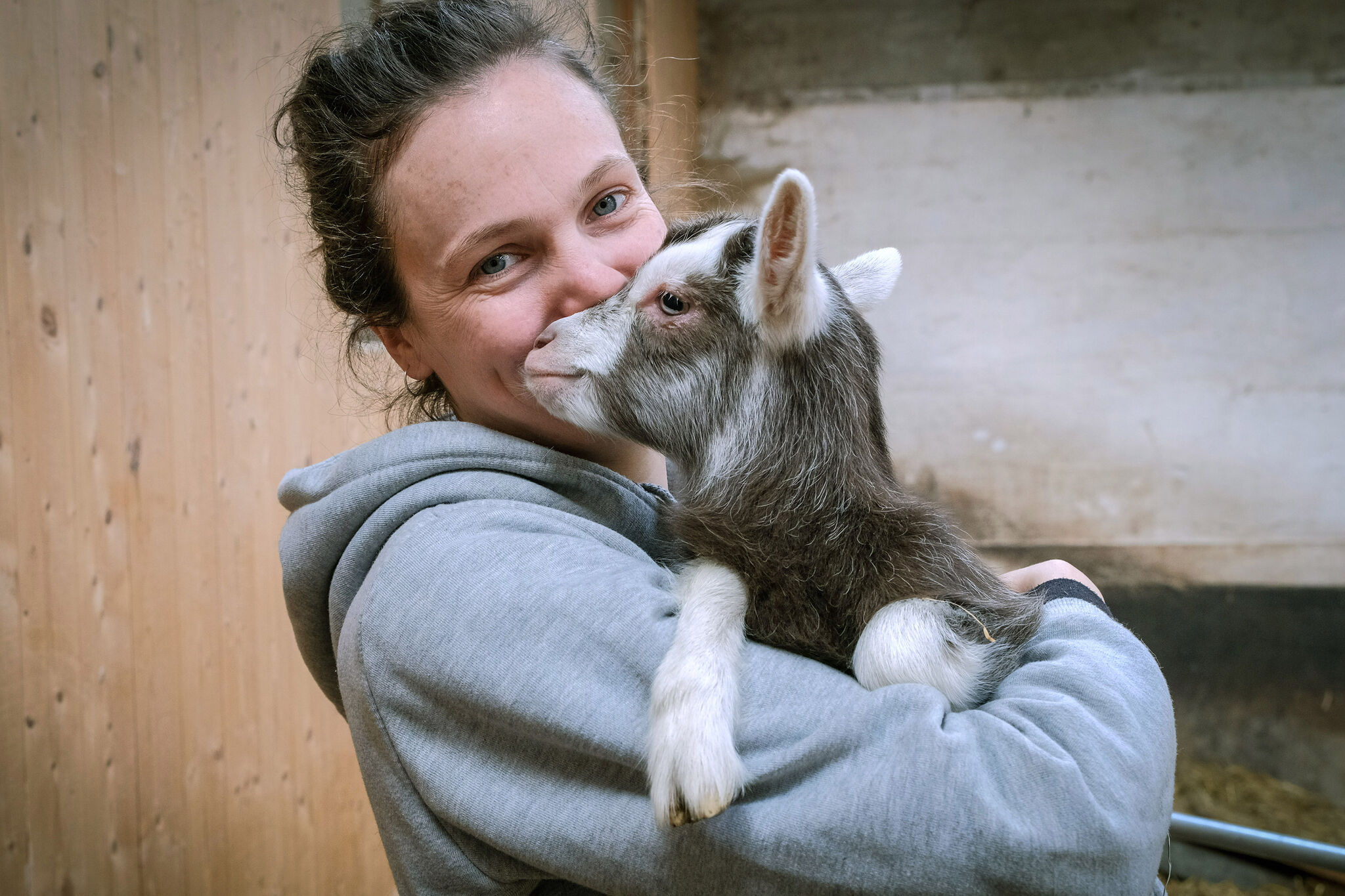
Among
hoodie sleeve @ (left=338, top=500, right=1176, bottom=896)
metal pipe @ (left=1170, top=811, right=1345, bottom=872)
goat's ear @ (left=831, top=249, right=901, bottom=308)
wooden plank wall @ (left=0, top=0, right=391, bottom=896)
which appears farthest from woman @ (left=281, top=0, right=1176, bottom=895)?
metal pipe @ (left=1170, top=811, right=1345, bottom=872)

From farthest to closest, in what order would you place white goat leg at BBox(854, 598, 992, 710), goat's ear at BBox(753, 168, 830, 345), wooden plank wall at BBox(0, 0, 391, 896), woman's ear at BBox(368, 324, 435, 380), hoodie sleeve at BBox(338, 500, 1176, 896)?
wooden plank wall at BBox(0, 0, 391, 896)
woman's ear at BBox(368, 324, 435, 380)
goat's ear at BBox(753, 168, 830, 345)
white goat leg at BBox(854, 598, 992, 710)
hoodie sleeve at BBox(338, 500, 1176, 896)

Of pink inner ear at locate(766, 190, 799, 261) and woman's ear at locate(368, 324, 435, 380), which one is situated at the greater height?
pink inner ear at locate(766, 190, 799, 261)

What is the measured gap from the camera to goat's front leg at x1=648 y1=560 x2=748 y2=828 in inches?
30.5

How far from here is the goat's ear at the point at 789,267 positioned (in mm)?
1066

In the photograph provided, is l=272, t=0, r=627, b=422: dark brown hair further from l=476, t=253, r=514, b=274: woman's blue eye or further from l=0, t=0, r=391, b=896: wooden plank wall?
l=0, t=0, r=391, b=896: wooden plank wall

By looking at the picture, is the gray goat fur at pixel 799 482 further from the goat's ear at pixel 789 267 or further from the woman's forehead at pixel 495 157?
the woman's forehead at pixel 495 157

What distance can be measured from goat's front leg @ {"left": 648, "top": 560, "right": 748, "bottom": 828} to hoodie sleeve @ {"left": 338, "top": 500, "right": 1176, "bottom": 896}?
0.08 feet

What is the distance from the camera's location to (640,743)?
0.83 metres

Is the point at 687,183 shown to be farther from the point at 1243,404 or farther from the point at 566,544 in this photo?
the point at 1243,404

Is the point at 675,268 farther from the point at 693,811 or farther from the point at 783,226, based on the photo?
the point at 693,811

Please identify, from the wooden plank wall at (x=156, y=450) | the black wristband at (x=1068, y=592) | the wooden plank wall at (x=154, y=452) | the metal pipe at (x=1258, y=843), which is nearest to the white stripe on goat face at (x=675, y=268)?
the black wristband at (x=1068, y=592)

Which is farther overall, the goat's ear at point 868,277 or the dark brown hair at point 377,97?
the goat's ear at point 868,277

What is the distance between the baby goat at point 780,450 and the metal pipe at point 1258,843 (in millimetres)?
1501

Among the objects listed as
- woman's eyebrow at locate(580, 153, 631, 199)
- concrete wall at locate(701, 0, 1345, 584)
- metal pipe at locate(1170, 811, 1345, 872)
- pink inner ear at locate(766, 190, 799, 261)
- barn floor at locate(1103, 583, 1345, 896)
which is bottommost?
barn floor at locate(1103, 583, 1345, 896)
